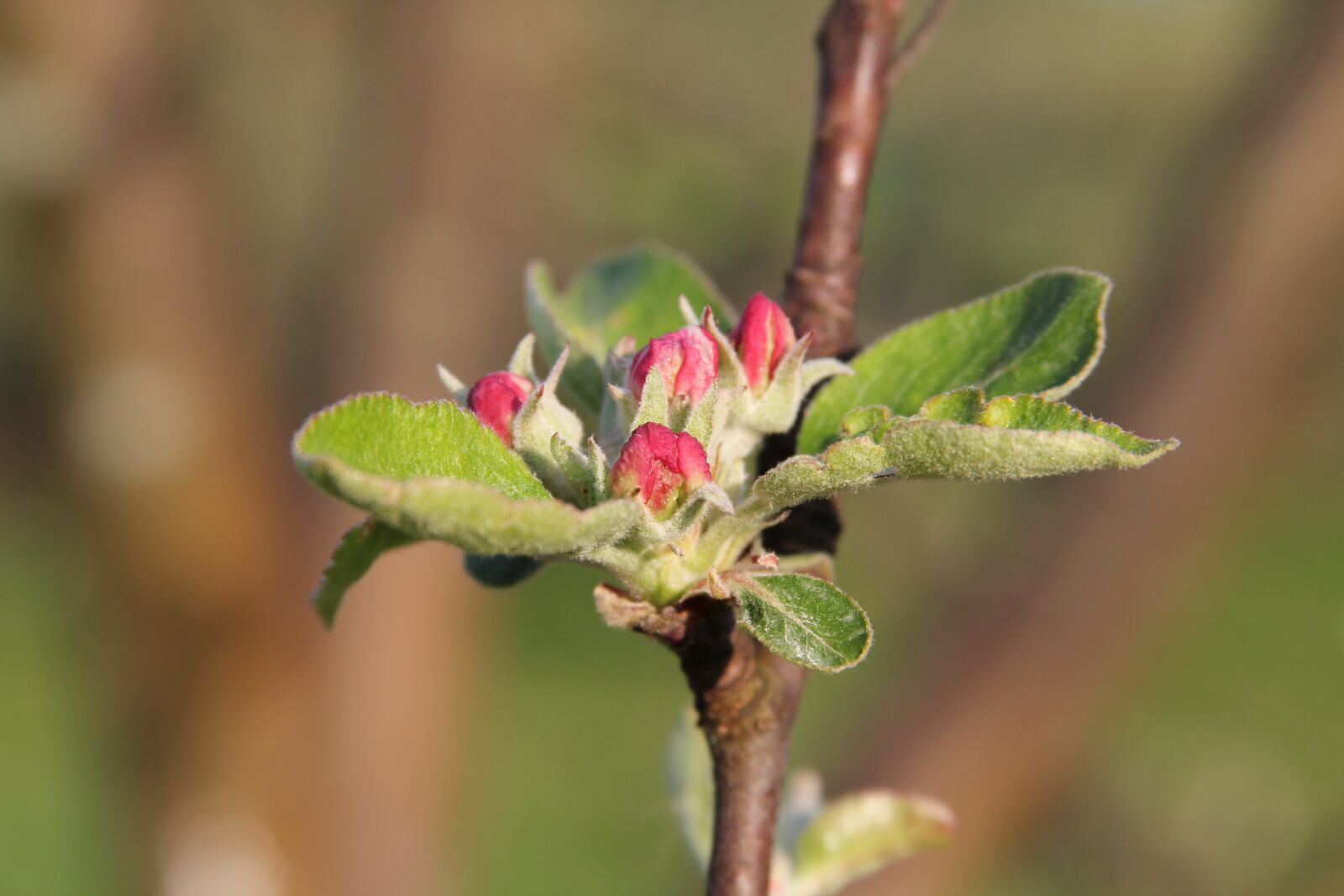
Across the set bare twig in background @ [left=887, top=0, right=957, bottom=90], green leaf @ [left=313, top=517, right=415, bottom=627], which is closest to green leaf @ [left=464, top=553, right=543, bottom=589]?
green leaf @ [left=313, top=517, right=415, bottom=627]

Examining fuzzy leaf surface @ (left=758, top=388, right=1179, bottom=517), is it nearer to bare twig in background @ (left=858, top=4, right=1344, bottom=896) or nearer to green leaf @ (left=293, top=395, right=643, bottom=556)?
green leaf @ (left=293, top=395, right=643, bottom=556)

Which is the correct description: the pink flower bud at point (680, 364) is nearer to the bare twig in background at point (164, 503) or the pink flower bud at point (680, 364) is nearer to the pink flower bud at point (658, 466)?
the pink flower bud at point (658, 466)

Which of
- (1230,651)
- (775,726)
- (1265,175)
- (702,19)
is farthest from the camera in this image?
(1230,651)

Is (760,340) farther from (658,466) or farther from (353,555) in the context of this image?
(353,555)

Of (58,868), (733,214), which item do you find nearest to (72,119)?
(733,214)

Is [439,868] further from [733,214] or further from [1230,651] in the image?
[1230,651]

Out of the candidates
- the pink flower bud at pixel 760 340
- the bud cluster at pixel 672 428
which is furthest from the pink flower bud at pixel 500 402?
the pink flower bud at pixel 760 340
